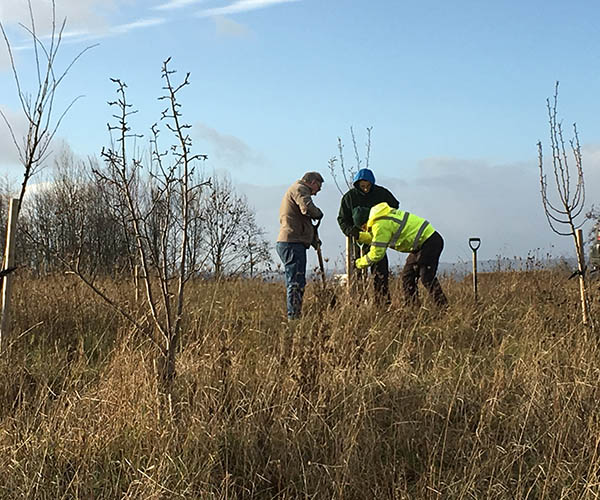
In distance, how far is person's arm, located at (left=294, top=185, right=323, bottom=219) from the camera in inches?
293

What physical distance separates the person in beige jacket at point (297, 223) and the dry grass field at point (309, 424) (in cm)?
239

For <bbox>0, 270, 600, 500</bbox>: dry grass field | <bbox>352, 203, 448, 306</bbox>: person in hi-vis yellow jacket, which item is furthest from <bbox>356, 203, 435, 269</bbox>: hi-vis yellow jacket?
<bbox>0, 270, 600, 500</bbox>: dry grass field

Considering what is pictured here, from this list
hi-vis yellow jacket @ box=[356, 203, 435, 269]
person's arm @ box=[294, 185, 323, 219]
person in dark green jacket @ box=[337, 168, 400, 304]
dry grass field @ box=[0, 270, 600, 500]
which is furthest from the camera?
person in dark green jacket @ box=[337, 168, 400, 304]

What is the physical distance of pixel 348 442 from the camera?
335 cm

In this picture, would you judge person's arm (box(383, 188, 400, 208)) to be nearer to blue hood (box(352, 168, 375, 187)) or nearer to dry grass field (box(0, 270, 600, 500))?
blue hood (box(352, 168, 375, 187))

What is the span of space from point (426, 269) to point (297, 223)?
1.55 metres

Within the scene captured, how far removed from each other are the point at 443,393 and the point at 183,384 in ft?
5.22

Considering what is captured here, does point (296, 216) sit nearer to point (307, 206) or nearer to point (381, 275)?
point (307, 206)

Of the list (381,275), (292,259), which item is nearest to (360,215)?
(381,275)

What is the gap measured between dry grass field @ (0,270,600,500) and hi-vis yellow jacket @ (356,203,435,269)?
209 cm

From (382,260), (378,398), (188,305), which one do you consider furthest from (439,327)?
(188,305)

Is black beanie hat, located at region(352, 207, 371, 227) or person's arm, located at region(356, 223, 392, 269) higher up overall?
black beanie hat, located at region(352, 207, 371, 227)

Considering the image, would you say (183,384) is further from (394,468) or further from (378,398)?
(394,468)

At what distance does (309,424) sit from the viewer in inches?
140
